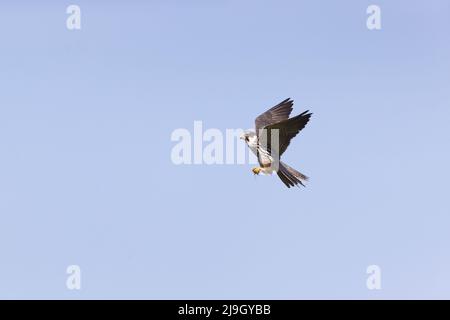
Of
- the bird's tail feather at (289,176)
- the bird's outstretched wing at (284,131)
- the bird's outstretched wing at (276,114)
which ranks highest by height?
the bird's outstretched wing at (276,114)

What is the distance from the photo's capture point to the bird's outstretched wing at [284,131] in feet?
31.0

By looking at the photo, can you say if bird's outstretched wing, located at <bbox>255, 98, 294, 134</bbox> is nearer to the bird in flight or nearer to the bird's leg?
the bird in flight

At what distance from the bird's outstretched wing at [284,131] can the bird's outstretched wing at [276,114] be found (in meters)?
0.55

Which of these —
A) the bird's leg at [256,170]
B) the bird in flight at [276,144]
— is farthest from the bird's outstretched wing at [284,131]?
the bird's leg at [256,170]

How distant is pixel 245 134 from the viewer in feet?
33.3

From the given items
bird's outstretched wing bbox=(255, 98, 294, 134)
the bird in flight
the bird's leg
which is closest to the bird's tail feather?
the bird in flight

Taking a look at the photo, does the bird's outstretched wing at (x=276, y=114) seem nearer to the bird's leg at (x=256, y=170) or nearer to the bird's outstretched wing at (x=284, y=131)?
the bird's outstretched wing at (x=284, y=131)

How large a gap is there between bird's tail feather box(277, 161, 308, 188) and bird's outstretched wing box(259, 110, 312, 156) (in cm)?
25

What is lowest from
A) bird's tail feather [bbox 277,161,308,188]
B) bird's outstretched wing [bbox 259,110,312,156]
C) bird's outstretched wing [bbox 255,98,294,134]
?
bird's tail feather [bbox 277,161,308,188]

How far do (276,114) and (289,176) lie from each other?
1500mm

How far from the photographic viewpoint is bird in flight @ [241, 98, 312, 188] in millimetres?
9547

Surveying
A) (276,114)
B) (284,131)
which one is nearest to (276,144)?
(284,131)
